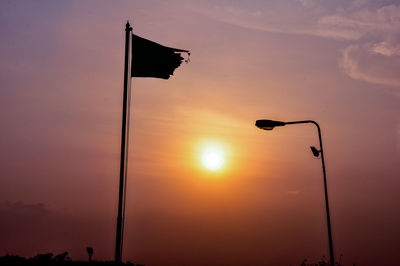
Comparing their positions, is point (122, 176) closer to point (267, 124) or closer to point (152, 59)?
point (152, 59)

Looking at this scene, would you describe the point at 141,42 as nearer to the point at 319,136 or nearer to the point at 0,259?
the point at 319,136

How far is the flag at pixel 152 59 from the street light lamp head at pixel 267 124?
4606 millimetres

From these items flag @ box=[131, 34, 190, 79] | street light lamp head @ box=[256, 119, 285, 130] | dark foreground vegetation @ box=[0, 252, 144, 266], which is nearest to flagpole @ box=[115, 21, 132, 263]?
flag @ box=[131, 34, 190, 79]

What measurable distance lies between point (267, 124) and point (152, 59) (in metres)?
5.94

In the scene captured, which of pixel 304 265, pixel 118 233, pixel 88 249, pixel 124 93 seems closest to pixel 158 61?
pixel 124 93

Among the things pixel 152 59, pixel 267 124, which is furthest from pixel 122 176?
pixel 267 124

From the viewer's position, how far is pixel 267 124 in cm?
1889

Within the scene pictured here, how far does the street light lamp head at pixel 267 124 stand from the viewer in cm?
1883

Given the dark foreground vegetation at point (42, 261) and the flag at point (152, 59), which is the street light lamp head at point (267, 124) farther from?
the dark foreground vegetation at point (42, 261)

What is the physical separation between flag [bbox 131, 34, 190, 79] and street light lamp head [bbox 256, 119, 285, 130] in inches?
181

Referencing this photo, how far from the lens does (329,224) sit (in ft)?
57.3

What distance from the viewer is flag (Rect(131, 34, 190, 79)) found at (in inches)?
638

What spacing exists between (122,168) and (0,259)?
6.22 m

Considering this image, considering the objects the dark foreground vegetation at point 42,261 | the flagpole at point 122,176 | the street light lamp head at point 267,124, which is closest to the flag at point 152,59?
the flagpole at point 122,176
